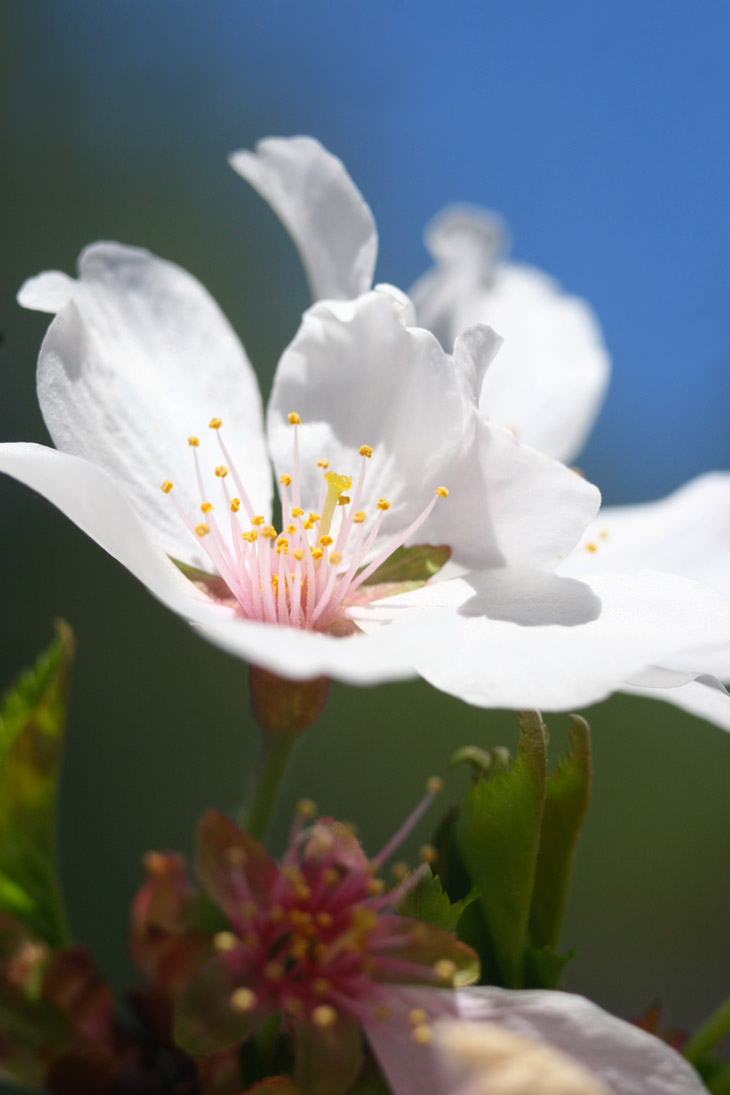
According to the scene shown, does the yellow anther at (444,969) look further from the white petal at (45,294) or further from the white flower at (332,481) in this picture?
the white petal at (45,294)

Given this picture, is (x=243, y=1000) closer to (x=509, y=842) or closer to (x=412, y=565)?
(x=509, y=842)

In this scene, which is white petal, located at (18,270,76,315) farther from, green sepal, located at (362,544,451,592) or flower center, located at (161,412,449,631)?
green sepal, located at (362,544,451,592)

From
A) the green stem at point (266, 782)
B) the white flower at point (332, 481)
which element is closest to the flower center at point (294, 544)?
the white flower at point (332, 481)

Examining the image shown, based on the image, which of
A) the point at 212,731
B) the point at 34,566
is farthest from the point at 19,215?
the point at 212,731

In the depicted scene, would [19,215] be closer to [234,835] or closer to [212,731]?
[212,731]

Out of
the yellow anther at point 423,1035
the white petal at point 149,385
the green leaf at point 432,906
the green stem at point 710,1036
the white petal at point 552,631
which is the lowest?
the yellow anther at point 423,1035

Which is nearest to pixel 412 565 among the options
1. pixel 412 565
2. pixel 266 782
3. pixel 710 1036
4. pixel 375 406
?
pixel 412 565

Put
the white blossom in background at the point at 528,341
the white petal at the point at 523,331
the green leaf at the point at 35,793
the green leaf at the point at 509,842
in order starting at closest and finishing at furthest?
the green leaf at the point at 35,793
the green leaf at the point at 509,842
the white blossom in background at the point at 528,341
the white petal at the point at 523,331
